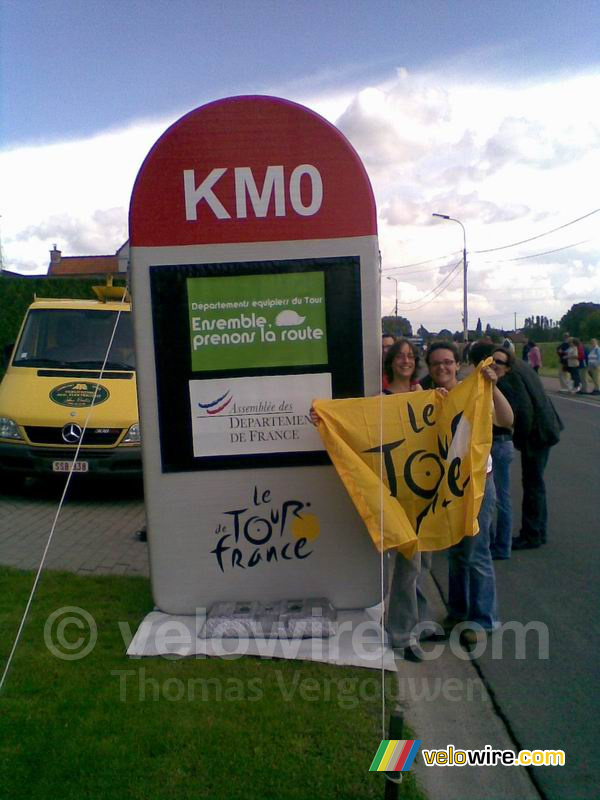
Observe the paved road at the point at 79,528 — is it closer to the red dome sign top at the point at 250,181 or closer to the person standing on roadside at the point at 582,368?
the red dome sign top at the point at 250,181

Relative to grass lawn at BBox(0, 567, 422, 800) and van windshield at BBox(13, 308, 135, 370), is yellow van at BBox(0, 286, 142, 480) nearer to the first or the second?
van windshield at BBox(13, 308, 135, 370)

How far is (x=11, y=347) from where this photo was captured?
34.6ft

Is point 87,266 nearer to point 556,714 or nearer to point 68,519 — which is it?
point 68,519

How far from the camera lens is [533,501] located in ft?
23.1

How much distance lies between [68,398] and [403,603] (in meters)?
5.76

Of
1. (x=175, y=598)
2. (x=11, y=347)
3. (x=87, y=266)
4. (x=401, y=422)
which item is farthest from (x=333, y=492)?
(x=87, y=266)

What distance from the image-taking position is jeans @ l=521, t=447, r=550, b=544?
23.0ft

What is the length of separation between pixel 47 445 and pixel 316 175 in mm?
5426

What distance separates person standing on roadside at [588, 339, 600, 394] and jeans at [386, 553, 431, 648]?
21592mm

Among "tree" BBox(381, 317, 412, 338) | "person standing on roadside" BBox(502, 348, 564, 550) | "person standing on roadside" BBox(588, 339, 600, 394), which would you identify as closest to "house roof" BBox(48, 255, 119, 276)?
"tree" BBox(381, 317, 412, 338)

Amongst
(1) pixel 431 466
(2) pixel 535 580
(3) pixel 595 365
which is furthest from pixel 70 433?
(3) pixel 595 365

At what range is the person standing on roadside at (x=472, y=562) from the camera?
16.0ft

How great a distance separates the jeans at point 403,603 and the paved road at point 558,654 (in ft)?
1.57

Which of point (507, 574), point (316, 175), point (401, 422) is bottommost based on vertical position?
point (507, 574)
